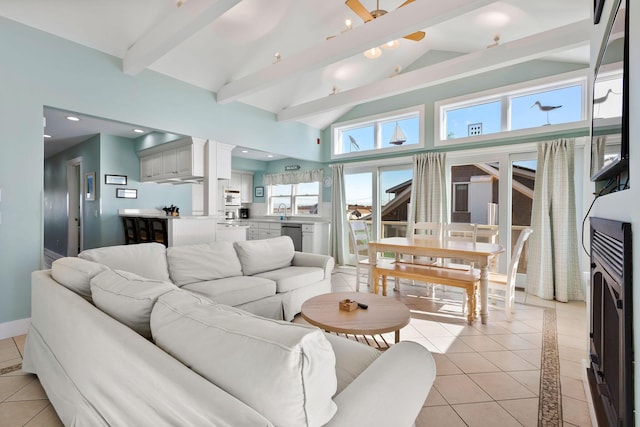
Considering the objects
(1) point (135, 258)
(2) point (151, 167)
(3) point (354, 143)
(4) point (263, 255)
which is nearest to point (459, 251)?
(4) point (263, 255)

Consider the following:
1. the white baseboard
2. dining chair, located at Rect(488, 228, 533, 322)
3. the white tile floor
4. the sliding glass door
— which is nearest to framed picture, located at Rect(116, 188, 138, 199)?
the white baseboard

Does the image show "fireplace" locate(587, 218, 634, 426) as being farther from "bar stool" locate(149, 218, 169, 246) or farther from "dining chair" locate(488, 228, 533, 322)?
"bar stool" locate(149, 218, 169, 246)

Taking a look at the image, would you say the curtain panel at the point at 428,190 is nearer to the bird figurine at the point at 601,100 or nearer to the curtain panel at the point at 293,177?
the curtain panel at the point at 293,177

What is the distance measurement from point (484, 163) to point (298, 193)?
395cm

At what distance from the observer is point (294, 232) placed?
642 centimetres

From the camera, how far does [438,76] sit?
3.81 metres

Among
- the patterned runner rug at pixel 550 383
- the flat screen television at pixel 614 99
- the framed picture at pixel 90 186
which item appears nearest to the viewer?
the flat screen television at pixel 614 99

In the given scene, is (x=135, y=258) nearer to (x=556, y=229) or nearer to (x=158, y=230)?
(x=158, y=230)

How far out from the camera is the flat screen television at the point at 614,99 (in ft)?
3.60

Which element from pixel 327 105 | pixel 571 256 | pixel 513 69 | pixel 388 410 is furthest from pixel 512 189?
pixel 388 410

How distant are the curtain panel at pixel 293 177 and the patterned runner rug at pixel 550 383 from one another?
4.76 m

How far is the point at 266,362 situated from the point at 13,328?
11.7ft

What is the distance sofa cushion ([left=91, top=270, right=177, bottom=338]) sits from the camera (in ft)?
3.86

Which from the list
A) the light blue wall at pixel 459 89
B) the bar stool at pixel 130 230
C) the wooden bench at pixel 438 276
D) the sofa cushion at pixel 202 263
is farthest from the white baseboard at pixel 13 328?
the light blue wall at pixel 459 89
